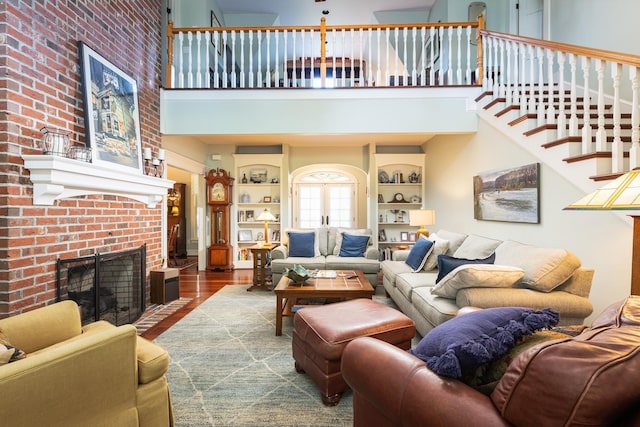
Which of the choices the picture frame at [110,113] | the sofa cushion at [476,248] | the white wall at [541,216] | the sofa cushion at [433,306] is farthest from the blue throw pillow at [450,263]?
the picture frame at [110,113]

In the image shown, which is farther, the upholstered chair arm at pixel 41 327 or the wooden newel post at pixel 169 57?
the wooden newel post at pixel 169 57

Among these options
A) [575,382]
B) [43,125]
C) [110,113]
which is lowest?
[575,382]

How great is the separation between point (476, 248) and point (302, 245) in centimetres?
243

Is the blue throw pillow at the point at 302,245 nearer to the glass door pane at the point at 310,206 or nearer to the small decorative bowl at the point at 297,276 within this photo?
the small decorative bowl at the point at 297,276

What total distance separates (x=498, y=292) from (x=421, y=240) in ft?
5.88

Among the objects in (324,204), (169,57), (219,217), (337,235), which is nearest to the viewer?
(169,57)

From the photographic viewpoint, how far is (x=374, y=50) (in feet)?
24.0

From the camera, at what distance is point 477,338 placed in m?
1.05

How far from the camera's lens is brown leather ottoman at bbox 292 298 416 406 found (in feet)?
6.19

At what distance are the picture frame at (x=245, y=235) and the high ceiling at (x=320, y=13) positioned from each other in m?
1.74

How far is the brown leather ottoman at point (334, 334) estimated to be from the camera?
1.89 metres

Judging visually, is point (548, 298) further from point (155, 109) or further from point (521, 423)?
point (155, 109)

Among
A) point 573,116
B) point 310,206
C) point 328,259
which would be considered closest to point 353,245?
point 328,259

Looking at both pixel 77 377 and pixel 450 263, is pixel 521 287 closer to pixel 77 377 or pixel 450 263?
pixel 450 263
